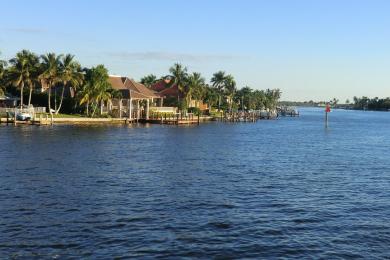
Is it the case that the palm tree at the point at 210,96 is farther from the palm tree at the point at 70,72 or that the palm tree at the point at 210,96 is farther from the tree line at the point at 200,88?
the palm tree at the point at 70,72

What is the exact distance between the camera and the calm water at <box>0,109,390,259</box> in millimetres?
20766

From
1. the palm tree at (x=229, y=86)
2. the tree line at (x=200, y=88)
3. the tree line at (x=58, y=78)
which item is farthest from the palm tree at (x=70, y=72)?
the palm tree at (x=229, y=86)

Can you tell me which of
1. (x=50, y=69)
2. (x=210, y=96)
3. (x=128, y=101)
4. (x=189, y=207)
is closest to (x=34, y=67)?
(x=50, y=69)

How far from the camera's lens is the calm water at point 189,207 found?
2077 cm

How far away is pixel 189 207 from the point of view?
27.6m

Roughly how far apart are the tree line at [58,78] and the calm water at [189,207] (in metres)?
53.0

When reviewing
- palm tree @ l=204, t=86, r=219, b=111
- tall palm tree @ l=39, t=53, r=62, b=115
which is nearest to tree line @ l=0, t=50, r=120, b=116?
tall palm tree @ l=39, t=53, r=62, b=115

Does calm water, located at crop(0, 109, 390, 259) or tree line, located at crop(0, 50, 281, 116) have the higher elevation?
tree line, located at crop(0, 50, 281, 116)

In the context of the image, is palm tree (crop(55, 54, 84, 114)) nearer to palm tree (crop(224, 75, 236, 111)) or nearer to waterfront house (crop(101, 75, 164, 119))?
waterfront house (crop(101, 75, 164, 119))

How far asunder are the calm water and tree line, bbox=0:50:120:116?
53030 millimetres

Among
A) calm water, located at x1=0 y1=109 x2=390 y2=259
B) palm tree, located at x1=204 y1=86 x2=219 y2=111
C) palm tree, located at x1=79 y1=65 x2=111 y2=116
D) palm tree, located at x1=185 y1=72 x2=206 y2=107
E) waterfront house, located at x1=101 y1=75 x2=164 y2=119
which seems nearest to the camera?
calm water, located at x1=0 y1=109 x2=390 y2=259

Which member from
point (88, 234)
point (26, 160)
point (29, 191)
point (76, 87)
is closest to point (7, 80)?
point (76, 87)

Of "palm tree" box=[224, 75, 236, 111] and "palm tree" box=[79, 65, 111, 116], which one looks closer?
"palm tree" box=[79, 65, 111, 116]

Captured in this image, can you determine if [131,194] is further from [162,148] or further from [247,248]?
[162,148]
